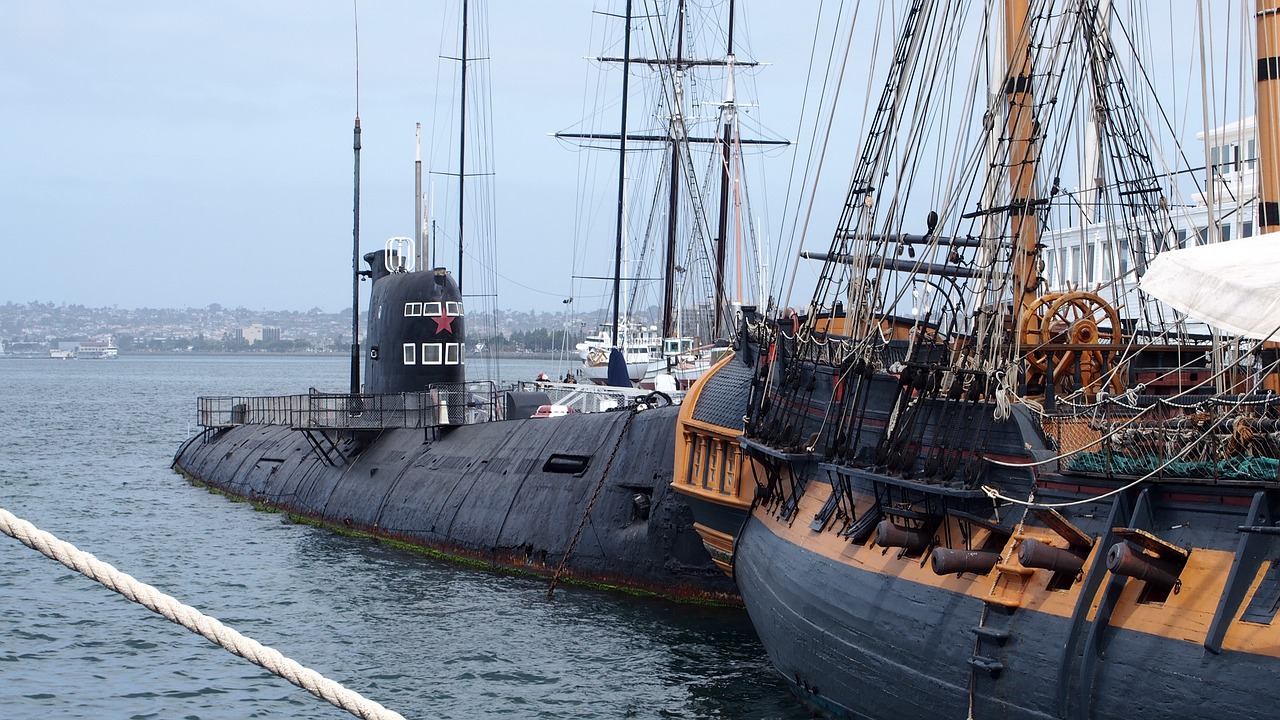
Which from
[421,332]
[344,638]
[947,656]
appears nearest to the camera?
[947,656]

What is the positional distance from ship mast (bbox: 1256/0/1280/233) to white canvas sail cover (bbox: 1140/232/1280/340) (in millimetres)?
3548

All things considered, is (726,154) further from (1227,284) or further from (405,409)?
(1227,284)

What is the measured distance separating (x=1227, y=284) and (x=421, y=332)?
1137 inches

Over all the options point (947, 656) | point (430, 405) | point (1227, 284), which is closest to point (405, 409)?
point (430, 405)

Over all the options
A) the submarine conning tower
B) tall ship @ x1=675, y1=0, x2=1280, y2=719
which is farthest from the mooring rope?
the submarine conning tower

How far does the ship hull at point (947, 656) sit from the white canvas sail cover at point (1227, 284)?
10.0 ft

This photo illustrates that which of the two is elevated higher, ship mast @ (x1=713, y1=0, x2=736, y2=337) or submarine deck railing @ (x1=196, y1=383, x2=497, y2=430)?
ship mast @ (x1=713, y1=0, x2=736, y2=337)

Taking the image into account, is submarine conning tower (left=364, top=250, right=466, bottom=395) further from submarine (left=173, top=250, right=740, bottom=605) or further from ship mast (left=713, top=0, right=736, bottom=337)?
ship mast (left=713, top=0, right=736, bottom=337)

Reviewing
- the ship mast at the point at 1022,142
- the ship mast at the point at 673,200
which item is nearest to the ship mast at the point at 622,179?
the ship mast at the point at 673,200

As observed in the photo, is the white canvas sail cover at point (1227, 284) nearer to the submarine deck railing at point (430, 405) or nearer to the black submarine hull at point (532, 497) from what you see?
the black submarine hull at point (532, 497)

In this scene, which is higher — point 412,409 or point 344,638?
point 412,409

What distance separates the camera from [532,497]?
98.0 feet

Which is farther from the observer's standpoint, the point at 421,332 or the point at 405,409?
the point at 421,332

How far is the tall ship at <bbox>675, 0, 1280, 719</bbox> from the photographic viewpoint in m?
11.8
